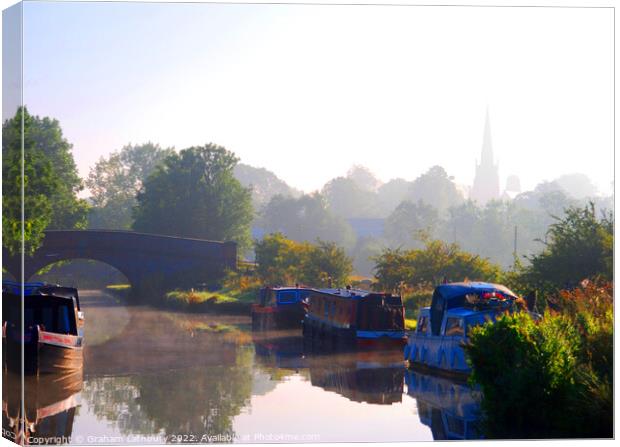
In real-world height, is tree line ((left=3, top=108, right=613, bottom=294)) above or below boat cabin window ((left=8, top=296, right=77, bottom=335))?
above

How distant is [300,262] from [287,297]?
230 cm

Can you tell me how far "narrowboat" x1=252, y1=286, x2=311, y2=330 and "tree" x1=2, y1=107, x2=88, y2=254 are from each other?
47.2 feet

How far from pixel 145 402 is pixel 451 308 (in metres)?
7.96

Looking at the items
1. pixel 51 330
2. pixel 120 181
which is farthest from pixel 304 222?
pixel 51 330

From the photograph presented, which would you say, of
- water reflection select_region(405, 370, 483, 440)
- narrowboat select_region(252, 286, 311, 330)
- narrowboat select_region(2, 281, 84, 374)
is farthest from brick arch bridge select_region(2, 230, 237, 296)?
water reflection select_region(405, 370, 483, 440)

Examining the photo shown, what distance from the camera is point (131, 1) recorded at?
16547mm

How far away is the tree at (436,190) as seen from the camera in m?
21.8

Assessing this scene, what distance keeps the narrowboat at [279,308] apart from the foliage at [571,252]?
1084 cm

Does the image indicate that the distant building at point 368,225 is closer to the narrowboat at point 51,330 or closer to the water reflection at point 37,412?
the narrowboat at point 51,330

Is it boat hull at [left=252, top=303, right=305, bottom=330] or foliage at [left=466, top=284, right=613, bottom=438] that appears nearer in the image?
foliage at [left=466, top=284, right=613, bottom=438]

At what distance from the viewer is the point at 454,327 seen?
77.8ft

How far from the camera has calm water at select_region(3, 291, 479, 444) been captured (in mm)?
16469

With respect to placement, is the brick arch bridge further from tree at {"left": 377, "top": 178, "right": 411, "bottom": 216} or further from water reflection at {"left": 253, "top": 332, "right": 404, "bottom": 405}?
tree at {"left": 377, "top": 178, "right": 411, "bottom": 216}

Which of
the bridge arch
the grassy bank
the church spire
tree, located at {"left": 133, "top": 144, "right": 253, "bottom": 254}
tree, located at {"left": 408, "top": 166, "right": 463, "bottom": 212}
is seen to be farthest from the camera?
the grassy bank
